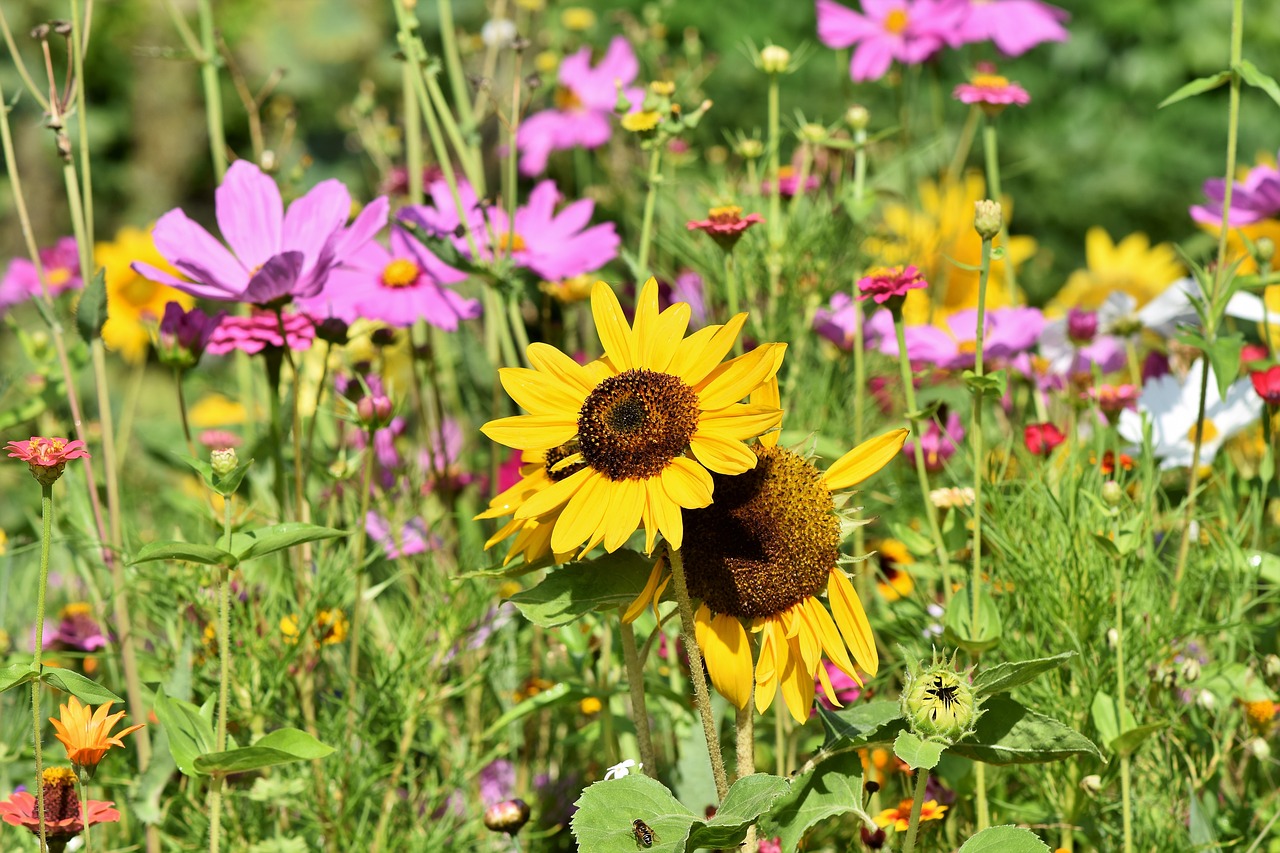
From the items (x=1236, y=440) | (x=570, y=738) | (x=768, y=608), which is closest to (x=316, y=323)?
(x=570, y=738)

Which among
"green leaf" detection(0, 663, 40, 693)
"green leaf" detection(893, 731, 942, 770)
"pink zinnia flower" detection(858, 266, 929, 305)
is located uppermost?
"pink zinnia flower" detection(858, 266, 929, 305)

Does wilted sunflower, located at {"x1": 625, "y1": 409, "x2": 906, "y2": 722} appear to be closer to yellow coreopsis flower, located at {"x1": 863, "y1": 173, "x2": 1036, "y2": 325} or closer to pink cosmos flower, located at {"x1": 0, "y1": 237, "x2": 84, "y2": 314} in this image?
yellow coreopsis flower, located at {"x1": 863, "y1": 173, "x2": 1036, "y2": 325}

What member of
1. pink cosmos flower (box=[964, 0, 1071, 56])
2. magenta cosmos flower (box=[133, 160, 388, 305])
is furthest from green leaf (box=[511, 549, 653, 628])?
pink cosmos flower (box=[964, 0, 1071, 56])

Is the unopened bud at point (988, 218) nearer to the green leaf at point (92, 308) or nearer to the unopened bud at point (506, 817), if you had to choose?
the unopened bud at point (506, 817)

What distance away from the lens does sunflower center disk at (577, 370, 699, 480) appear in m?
0.68

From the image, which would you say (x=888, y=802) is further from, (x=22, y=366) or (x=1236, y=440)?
(x=22, y=366)

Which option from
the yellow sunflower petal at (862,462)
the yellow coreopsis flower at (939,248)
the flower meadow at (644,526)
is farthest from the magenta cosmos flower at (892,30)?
the yellow sunflower petal at (862,462)

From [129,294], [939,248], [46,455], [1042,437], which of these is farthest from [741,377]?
[129,294]

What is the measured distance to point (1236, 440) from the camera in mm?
1493

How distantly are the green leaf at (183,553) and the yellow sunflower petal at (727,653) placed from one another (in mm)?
276

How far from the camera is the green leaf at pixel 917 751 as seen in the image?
63cm

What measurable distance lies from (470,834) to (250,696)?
205mm

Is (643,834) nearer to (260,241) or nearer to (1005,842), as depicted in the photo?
(1005,842)

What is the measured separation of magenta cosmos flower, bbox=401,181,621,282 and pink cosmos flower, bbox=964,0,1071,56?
1.95 ft
